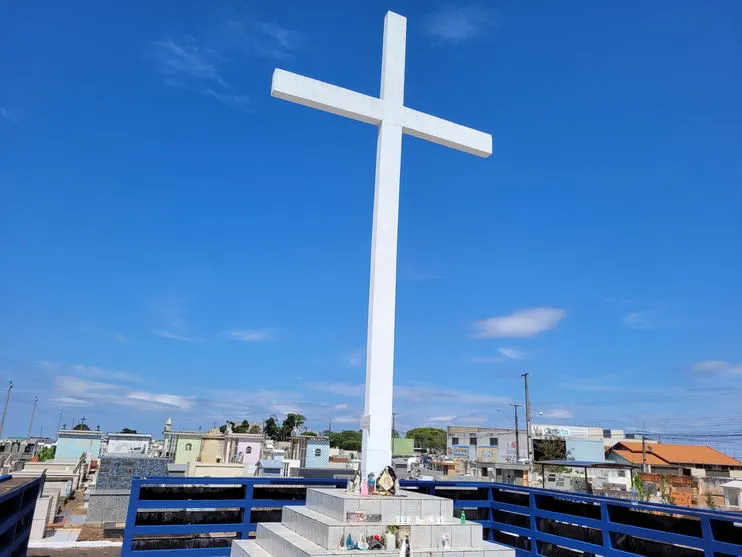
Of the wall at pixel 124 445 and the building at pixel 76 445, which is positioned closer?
the wall at pixel 124 445

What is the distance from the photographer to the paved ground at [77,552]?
9995 millimetres

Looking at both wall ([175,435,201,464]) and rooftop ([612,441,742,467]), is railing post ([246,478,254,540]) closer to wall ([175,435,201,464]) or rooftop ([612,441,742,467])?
wall ([175,435,201,464])

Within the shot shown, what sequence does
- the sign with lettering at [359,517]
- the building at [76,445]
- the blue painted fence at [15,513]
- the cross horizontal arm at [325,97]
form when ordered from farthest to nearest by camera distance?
1. the building at [76,445]
2. the cross horizontal arm at [325,97]
3. the sign with lettering at [359,517]
4. the blue painted fence at [15,513]

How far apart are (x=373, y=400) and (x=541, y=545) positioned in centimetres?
360

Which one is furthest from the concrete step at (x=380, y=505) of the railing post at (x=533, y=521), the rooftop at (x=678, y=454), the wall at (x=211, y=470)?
the rooftop at (x=678, y=454)

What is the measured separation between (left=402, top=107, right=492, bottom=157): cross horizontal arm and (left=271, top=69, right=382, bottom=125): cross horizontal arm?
66 cm

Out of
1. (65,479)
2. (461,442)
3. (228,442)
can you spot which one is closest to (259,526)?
(65,479)

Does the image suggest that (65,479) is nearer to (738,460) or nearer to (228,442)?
(228,442)

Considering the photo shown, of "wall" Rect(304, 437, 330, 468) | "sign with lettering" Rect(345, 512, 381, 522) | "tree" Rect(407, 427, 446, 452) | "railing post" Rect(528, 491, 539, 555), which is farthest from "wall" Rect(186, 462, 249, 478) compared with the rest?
"tree" Rect(407, 427, 446, 452)

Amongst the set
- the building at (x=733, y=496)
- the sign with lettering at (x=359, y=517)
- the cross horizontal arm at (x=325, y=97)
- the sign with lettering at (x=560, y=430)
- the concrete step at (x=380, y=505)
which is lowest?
the building at (x=733, y=496)

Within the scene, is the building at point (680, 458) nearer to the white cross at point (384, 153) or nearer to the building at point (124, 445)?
the building at point (124, 445)

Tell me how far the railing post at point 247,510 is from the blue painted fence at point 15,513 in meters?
3.02

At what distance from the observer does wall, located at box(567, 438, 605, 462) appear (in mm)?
42812

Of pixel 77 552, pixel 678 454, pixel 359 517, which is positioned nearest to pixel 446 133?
pixel 359 517
